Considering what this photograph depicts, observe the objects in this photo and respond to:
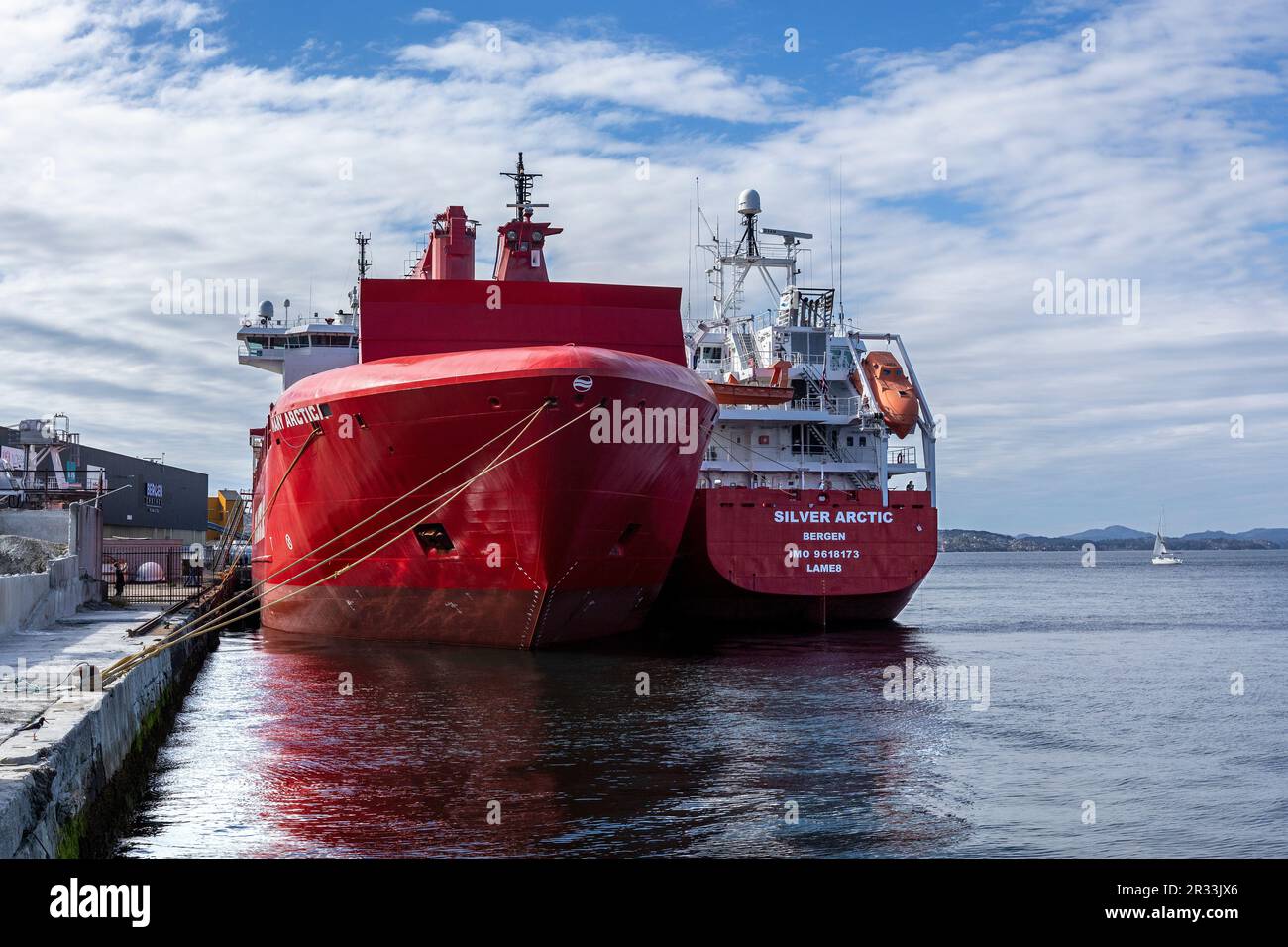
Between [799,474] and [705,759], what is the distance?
819 inches

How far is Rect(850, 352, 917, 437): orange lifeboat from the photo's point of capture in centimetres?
3180

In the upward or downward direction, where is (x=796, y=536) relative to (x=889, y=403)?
downward

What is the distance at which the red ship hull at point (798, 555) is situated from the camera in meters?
27.4

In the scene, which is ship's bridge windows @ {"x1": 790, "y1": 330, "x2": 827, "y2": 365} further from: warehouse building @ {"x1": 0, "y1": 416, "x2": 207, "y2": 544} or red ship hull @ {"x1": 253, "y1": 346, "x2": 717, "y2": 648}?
warehouse building @ {"x1": 0, "y1": 416, "x2": 207, "y2": 544}

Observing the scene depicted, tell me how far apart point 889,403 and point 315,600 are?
16.3 meters

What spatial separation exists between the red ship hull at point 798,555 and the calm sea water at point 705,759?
15.3 ft

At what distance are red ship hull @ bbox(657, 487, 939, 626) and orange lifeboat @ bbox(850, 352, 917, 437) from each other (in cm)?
324
